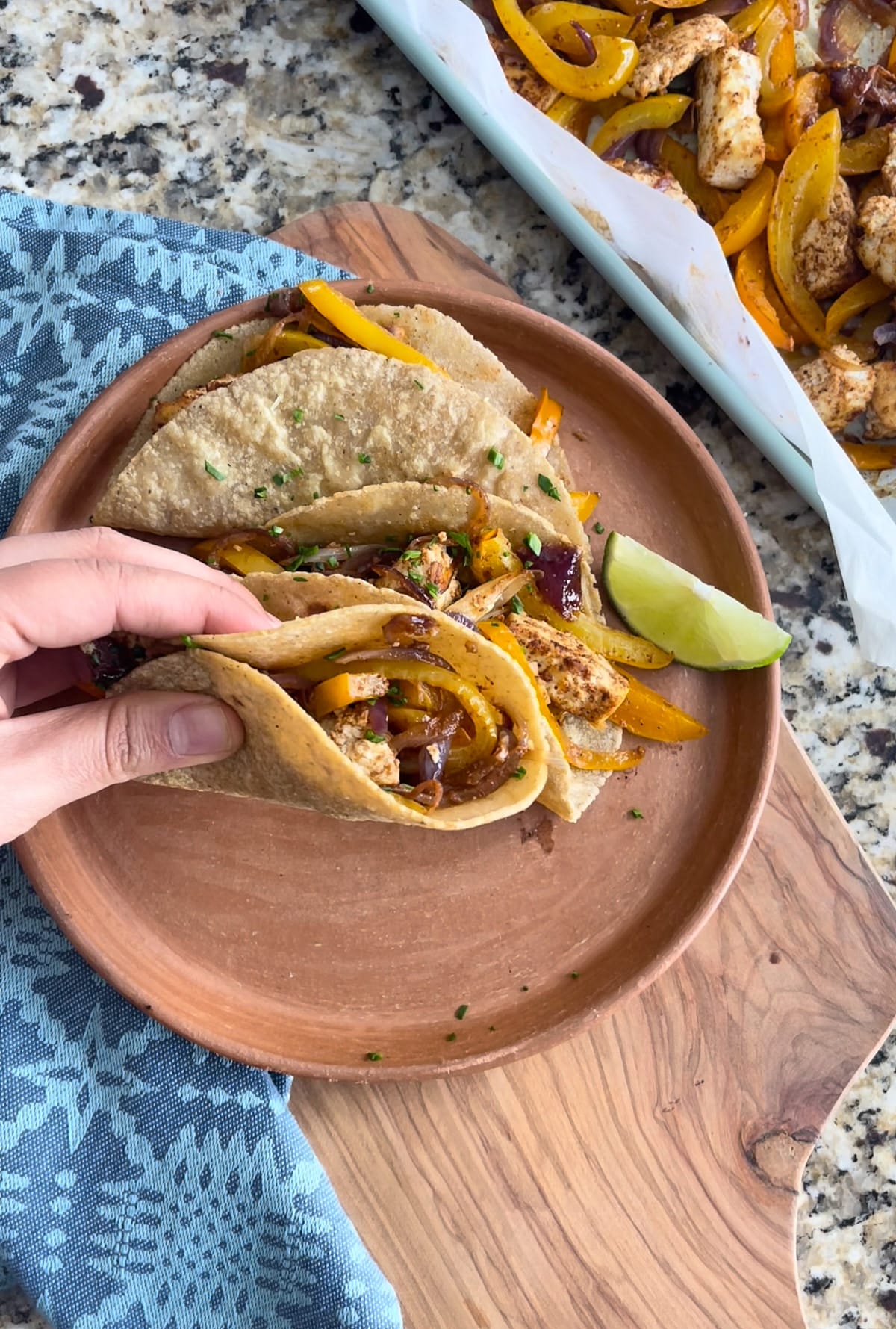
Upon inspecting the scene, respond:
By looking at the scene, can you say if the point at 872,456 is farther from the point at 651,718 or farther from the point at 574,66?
the point at 574,66

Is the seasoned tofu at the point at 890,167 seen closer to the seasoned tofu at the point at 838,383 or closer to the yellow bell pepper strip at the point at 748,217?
the yellow bell pepper strip at the point at 748,217

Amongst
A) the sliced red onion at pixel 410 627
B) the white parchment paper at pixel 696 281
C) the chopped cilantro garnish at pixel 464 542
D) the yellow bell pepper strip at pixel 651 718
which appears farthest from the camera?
the white parchment paper at pixel 696 281

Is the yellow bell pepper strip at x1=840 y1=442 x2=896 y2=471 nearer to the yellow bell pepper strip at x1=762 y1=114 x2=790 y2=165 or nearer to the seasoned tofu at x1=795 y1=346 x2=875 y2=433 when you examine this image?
the seasoned tofu at x1=795 y1=346 x2=875 y2=433

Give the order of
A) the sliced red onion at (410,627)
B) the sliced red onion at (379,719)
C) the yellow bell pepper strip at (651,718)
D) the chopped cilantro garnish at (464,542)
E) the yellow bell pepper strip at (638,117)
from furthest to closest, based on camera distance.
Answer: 1. the yellow bell pepper strip at (638,117)
2. the yellow bell pepper strip at (651,718)
3. the chopped cilantro garnish at (464,542)
4. the sliced red onion at (379,719)
5. the sliced red onion at (410,627)

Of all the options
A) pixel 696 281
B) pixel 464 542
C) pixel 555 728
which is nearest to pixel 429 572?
pixel 464 542

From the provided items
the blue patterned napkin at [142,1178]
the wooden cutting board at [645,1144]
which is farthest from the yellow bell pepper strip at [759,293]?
the blue patterned napkin at [142,1178]

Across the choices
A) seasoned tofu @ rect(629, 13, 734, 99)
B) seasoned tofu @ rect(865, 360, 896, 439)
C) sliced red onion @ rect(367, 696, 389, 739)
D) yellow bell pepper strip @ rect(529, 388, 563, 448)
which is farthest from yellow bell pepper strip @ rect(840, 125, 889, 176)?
sliced red onion @ rect(367, 696, 389, 739)
